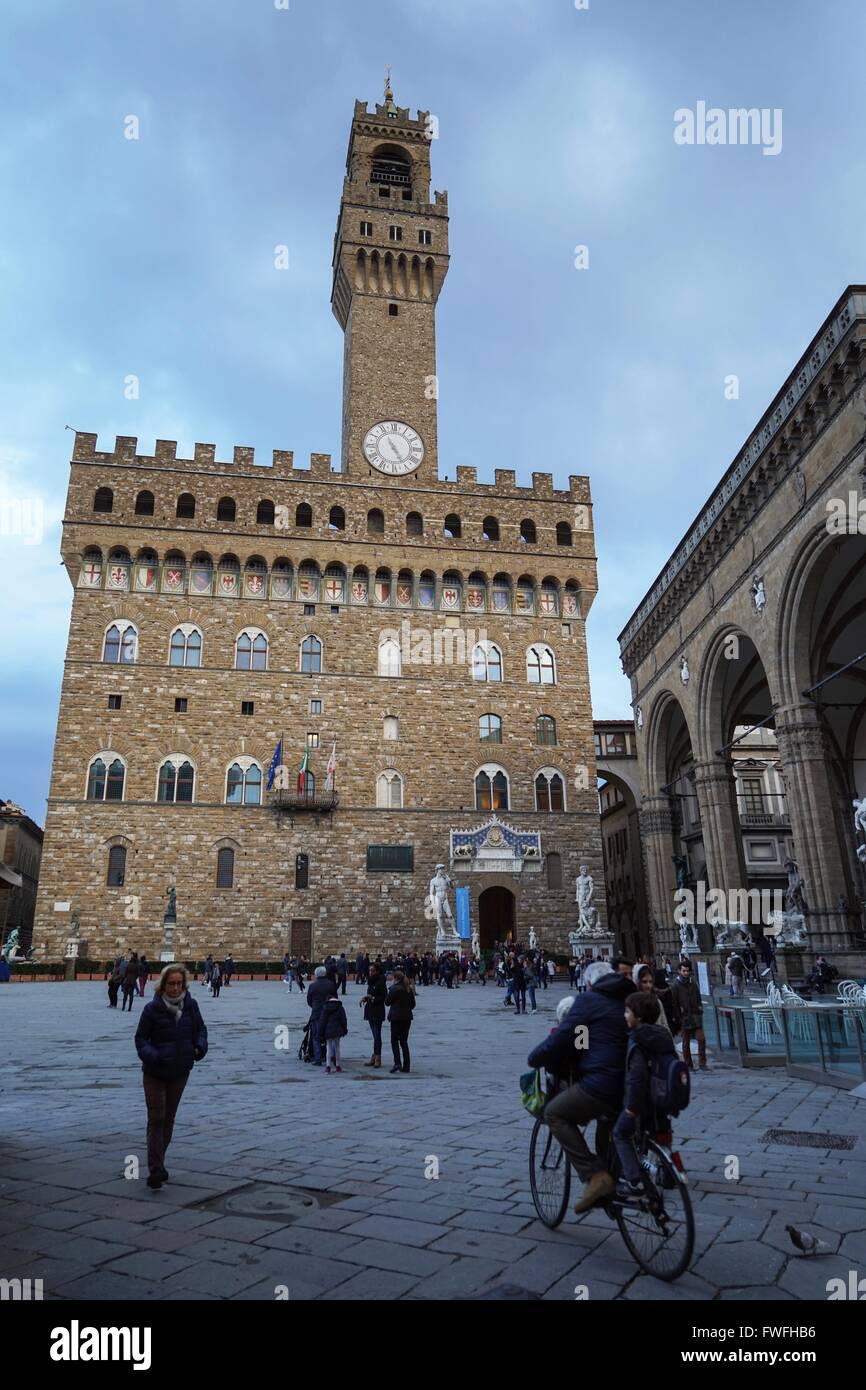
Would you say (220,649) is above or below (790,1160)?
above

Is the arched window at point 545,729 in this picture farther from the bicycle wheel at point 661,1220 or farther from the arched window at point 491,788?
the bicycle wheel at point 661,1220

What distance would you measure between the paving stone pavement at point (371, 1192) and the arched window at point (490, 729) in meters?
22.2

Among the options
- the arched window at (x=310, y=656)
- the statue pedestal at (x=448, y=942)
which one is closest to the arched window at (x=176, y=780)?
the arched window at (x=310, y=656)

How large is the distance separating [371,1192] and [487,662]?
2850 cm

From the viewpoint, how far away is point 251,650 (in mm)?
31297

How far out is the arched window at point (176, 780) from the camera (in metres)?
29.2

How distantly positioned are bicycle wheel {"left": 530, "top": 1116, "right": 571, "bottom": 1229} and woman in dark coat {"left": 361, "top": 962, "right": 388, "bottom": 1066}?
20.6ft

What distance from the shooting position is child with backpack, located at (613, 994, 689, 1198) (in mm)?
3760

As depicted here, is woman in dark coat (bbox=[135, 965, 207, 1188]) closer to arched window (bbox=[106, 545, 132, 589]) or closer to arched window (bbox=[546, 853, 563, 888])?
arched window (bbox=[546, 853, 563, 888])

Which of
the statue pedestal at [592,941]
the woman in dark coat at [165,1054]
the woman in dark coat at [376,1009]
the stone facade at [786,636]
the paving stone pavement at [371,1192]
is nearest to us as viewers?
the paving stone pavement at [371,1192]
